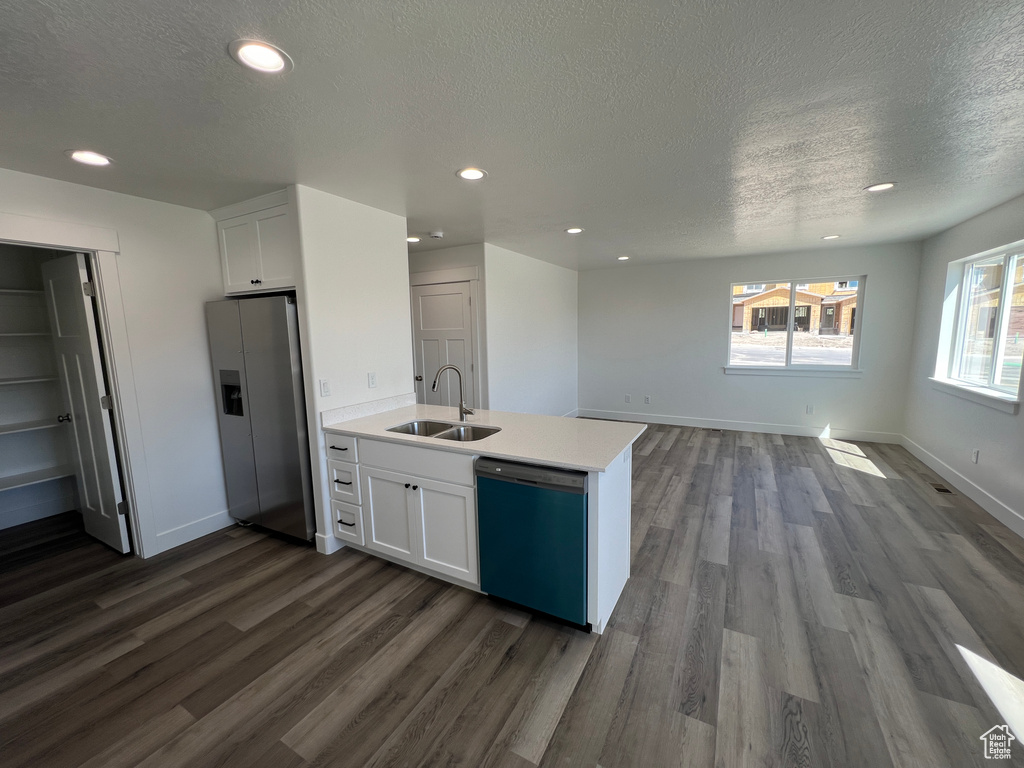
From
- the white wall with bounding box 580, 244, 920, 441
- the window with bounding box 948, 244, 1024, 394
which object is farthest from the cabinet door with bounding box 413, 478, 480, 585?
the white wall with bounding box 580, 244, 920, 441

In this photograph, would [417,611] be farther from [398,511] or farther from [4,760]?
[4,760]

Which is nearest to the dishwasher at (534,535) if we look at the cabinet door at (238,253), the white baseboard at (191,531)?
the cabinet door at (238,253)

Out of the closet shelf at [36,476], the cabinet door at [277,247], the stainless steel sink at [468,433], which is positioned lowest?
the closet shelf at [36,476]

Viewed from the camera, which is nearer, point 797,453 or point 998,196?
point 998,196

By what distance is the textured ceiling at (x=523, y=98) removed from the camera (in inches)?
47.0

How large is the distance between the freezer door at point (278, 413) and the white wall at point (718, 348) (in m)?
4.79

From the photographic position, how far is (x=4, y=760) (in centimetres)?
149

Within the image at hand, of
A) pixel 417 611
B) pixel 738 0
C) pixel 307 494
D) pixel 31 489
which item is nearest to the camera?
pixel 738 0

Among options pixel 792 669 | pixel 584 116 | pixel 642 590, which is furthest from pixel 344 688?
pixel 584 116

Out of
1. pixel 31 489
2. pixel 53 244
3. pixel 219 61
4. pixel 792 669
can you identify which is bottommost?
pixel 792 669

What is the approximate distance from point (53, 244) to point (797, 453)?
6455 millimetres

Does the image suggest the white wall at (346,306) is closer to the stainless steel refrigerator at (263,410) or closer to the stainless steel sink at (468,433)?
the stainless steel refrigerator at (263,410)

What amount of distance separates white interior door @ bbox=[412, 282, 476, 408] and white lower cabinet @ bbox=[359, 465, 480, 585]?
201 cm

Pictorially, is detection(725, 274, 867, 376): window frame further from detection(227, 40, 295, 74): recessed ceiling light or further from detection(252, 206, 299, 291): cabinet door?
detection(227, 40, 295, 74): recessed ceiling light
